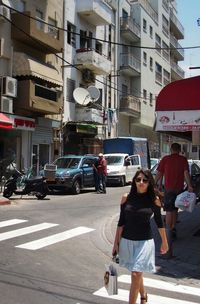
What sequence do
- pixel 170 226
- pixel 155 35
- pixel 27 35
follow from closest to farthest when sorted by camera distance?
pixel 170 226
pixel 27 35
pixel 155 35

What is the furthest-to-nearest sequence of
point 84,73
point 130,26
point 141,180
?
point 130,26
point 84,73
point 141,180

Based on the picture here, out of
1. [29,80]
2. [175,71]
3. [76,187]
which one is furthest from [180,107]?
[175,71]

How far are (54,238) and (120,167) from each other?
56.3ft

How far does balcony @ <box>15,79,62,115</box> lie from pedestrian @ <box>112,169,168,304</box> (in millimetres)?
22037

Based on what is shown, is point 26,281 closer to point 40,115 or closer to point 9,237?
point 9,237

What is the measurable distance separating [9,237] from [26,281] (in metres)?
3.92

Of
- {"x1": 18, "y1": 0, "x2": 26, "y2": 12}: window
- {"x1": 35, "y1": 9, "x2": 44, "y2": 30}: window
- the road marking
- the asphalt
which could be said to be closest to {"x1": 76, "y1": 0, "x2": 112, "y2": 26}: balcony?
{"x1": 35, "y1": 9, "x2": 44, "y2": 30}: window

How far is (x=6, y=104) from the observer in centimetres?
2617

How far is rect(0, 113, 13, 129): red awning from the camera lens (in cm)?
2403

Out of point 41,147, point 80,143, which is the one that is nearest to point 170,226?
point 41,147

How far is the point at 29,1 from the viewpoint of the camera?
29.2 meters

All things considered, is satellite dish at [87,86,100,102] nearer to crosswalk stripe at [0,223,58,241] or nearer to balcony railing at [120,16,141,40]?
balcony railing at [120,16,141,40]

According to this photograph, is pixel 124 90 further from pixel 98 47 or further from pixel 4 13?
pixel 4 13

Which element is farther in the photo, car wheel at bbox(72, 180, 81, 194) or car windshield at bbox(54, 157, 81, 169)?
car windshield at bbox(54, 157, 81, 169)
